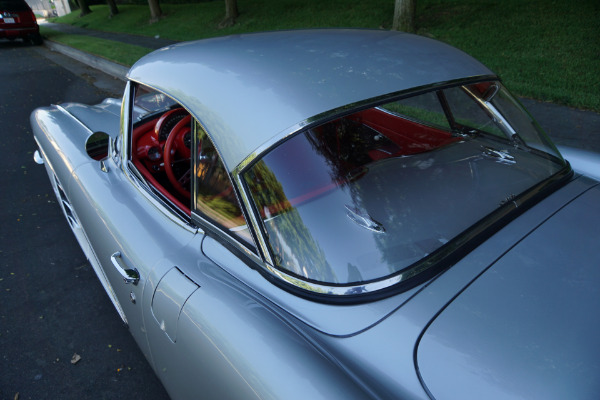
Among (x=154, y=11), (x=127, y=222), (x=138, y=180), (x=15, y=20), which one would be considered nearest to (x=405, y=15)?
(x=138, y=180)

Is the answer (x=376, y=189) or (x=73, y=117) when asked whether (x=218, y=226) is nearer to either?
(x=376, y=189)

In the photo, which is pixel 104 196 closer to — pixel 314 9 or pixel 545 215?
pixel 545 215

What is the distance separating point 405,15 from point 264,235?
7449 millimetres

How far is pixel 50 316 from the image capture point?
2709 millimetres

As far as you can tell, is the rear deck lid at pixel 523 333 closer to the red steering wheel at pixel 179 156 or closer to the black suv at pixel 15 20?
the red steering wheel at pixel 179 156

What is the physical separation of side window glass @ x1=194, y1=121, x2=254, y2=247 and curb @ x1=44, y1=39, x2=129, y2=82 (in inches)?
281

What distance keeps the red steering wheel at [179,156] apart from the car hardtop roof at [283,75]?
495 mm

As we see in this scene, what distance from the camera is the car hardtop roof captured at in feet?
4.91

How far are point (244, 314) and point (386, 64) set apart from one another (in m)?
1.12

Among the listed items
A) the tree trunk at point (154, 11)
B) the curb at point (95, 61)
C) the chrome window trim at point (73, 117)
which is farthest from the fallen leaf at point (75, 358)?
the tree trunk at point (154, 11)

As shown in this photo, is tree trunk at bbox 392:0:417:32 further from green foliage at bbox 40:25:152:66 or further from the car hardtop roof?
the car hardtop roof

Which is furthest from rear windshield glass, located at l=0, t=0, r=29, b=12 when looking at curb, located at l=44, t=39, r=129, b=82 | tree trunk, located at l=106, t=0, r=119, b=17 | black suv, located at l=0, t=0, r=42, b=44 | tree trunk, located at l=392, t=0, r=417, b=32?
tree trunk, located at l=392, t=0, r=417, b=32

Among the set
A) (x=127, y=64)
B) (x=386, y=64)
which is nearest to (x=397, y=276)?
(x=386, y=64)

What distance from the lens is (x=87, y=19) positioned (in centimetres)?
2100
